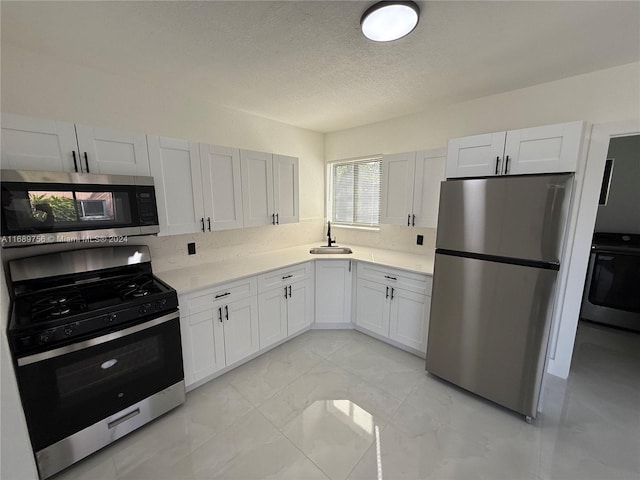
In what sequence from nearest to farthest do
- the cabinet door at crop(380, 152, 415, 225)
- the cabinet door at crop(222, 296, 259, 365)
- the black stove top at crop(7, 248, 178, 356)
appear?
the black stove top at crop(7, 248, 178, 356), the cabinet door at crop(222, 296, 259, 365), the cabinet door at crop(380, 152, 415, 225)

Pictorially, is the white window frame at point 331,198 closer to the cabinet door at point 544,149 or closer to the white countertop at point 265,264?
the white countertop at point 265,264

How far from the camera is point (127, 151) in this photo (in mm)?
1884

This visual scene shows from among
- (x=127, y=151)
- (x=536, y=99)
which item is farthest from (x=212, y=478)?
(x=536, y=99)

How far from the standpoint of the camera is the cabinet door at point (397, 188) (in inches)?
111

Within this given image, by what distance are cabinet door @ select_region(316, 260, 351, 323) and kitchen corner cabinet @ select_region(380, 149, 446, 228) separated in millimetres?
809

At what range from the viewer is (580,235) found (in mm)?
2229

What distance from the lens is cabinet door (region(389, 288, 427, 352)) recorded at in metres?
2.59

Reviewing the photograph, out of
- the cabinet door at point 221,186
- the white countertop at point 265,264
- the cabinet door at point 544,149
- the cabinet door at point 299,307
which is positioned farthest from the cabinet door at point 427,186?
the cabinet door at point 221,186

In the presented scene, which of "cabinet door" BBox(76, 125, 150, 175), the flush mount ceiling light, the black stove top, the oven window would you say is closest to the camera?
the flush mount ceiling light

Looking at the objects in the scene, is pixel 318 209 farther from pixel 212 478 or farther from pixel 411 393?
pixel 212 478

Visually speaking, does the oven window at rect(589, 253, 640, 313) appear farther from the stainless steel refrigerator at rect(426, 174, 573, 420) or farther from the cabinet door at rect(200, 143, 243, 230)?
the cabinet door at rect(200, 143, 243, 230)

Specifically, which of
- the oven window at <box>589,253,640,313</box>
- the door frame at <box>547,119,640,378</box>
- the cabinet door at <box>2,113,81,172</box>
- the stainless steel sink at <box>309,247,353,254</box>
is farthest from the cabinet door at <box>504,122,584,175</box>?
the cabinet door at <box>2,113,81,172</box>

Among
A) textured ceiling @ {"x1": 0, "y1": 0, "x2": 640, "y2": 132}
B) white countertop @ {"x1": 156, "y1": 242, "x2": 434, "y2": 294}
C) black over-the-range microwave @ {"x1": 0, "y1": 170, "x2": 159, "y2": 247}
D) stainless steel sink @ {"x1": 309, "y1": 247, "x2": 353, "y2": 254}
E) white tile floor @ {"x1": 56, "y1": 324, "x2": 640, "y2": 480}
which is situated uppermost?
textured ceiling @ {"x1": 0, "y1": 0, "x2": 640, "y2": 132}

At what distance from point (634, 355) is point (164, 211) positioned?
4.94 m
